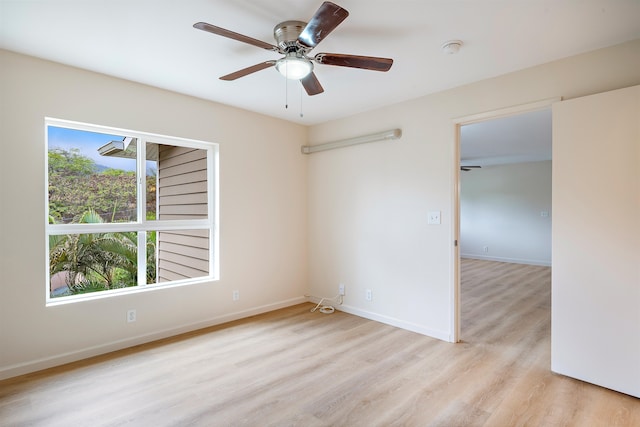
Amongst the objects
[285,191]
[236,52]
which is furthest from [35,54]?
[285,191]

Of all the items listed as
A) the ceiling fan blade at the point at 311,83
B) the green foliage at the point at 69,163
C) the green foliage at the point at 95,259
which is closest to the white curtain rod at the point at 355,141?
the ceiling fan blade at the point at 311,83

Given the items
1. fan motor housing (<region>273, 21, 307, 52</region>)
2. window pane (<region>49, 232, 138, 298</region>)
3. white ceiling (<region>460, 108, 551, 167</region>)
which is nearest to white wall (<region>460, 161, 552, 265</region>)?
white ceiling (<region>460, 108, 551, 167</region>)

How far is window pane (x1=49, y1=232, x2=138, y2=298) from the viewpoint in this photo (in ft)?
9.40

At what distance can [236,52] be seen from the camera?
2537mm

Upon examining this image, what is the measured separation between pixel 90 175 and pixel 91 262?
0.81 metres

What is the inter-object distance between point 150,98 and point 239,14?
5.45 feet

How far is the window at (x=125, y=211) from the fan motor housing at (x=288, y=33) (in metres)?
1.86

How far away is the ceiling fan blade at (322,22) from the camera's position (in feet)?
5.27

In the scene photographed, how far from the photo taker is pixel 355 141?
403 centimetres

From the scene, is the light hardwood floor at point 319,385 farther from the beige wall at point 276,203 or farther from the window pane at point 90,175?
the window pane at point 90,175

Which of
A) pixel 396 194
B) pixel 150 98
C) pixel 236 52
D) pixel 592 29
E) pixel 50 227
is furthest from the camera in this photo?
pixel 396 194

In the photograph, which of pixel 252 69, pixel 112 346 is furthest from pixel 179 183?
pixel 252 69

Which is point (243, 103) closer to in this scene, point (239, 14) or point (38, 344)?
point (239, 14)

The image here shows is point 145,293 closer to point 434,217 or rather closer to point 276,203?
point 276,203
